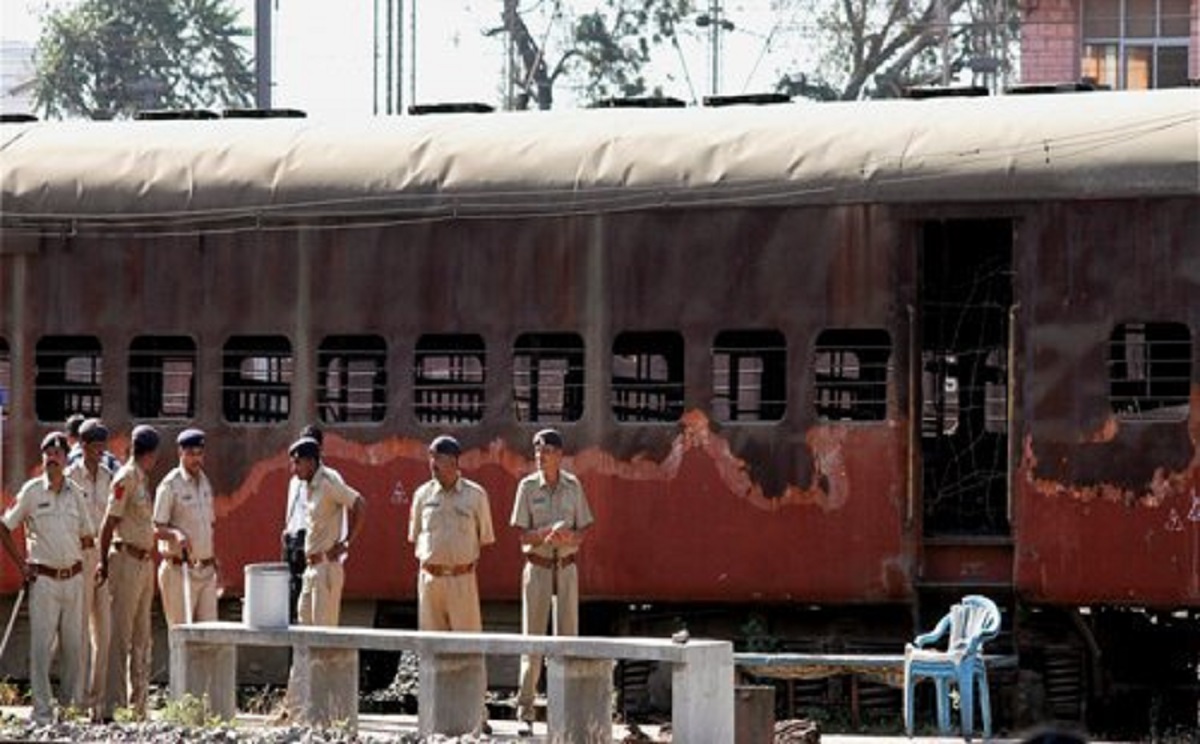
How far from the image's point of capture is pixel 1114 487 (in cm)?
1766

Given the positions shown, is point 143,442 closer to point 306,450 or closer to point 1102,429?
point 306,450

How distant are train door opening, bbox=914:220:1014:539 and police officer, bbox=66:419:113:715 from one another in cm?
446

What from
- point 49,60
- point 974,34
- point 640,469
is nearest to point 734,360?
point 640,469

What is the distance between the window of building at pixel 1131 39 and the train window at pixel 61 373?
23225 mm

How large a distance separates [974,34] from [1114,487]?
29060 millimetres

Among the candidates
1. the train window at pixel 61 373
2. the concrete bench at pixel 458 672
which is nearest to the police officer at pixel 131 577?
the concrete bench at pixel 458 672

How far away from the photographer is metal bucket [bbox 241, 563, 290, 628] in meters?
16.8

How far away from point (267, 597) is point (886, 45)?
31.2 meters

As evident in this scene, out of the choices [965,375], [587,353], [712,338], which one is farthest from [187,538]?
[965,375]

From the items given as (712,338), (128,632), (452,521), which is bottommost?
(128,632)

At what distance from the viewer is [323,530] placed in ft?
59.8

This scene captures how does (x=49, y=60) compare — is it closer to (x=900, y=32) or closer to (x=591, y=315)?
(x=900, y=32)

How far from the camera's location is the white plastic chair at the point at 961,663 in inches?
660

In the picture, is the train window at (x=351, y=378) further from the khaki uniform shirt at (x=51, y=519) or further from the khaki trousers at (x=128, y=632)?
the khaki uniform shirt at (x=51, y=519)
